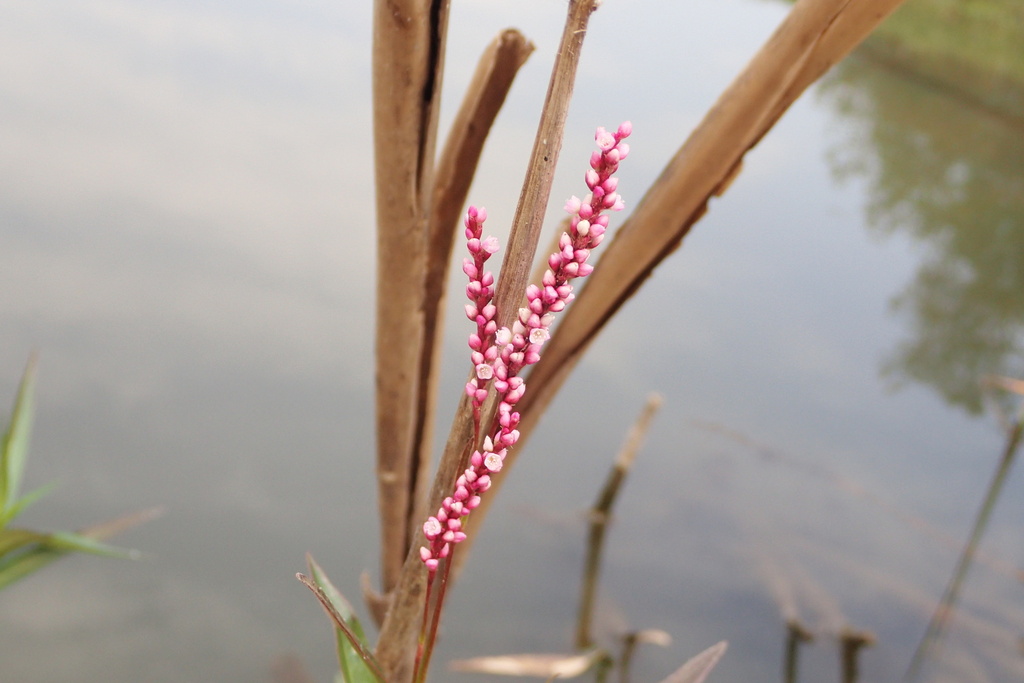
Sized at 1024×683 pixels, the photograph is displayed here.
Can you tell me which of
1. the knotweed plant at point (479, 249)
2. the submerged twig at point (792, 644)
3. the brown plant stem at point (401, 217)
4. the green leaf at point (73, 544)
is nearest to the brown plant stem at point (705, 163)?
the knotweed plant at point (479, 249)

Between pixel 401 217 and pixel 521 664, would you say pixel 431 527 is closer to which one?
pixel 401 217

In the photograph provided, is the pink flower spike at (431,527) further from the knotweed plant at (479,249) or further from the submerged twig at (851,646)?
the submerged twig at (851,646)

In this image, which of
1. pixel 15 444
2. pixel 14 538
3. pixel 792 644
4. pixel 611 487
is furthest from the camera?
pixel 611 487

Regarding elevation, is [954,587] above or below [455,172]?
below

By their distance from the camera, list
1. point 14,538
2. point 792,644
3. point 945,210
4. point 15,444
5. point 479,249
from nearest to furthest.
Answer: point 479,249
point 14,538
point 15,444
point 792,644
point 945,210

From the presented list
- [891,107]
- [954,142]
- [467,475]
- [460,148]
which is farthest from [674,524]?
[891,107]

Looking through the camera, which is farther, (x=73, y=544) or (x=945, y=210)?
(x=945, y=210)

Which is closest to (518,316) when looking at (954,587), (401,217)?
(401,217)

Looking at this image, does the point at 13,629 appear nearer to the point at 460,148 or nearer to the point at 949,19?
the point at 460,148
